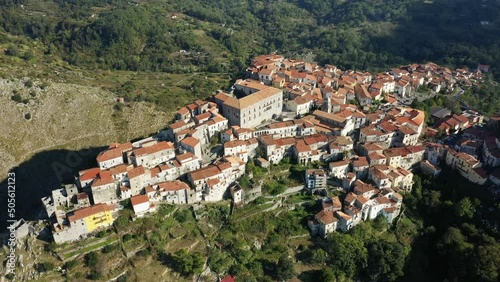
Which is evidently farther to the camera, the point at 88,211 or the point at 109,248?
the point at 88,211

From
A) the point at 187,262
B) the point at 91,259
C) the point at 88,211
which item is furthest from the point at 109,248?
the point at 187,262

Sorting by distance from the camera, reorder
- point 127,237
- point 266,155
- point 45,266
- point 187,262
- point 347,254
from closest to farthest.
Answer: point 45,266
point 187,262
point 127,237
point 347,254
point 266,155

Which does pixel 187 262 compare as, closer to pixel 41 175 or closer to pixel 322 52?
pixel 41 175

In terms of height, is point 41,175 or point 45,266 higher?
point 45,266

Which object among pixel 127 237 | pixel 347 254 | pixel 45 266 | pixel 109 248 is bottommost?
pixel 347 254

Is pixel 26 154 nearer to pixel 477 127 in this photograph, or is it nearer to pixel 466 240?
pixel 466 240

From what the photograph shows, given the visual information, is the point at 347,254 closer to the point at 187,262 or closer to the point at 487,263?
the point at 487,263

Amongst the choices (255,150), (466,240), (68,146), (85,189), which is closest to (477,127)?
(466,240)

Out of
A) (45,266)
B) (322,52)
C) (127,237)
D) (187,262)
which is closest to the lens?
(45,266)
